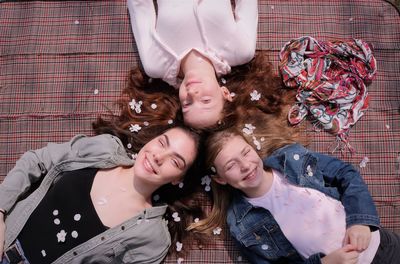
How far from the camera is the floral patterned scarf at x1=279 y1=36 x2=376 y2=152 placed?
2.49 m

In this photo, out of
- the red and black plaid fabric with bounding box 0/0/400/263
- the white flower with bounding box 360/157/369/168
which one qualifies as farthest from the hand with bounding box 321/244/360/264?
the white flower with bounding box 360/157/369/168

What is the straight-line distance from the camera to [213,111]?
7.14ft

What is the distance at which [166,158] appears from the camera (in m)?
2.10

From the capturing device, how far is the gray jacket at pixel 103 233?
7.20ft

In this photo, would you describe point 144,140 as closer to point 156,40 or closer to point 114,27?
point 156,40

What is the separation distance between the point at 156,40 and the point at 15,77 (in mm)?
916

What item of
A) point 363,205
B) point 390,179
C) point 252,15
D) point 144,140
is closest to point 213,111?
point 144,140

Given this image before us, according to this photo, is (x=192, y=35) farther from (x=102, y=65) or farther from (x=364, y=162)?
(x=364, y=162)

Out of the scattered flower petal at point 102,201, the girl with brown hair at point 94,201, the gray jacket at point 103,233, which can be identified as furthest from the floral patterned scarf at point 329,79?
the scattered flower petal at point 102,201

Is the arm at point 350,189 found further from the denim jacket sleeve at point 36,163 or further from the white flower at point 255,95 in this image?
the denim jacket sleeve at point 36,163

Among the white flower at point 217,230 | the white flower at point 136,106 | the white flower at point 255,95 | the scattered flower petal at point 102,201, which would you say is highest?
the white flower at point 255,95

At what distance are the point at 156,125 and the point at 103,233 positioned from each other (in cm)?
66

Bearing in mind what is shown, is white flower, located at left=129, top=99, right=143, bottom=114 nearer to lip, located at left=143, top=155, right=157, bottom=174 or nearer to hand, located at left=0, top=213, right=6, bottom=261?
lip, located at left=143, top=155, right=157, bottom=174

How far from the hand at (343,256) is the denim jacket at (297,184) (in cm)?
6
